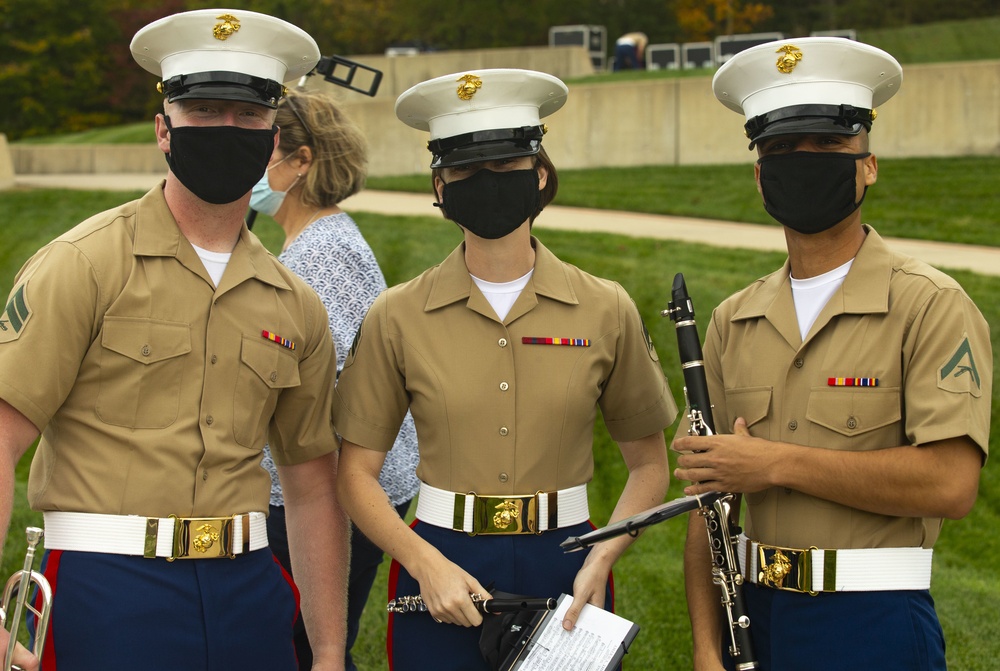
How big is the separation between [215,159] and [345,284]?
1.25 m

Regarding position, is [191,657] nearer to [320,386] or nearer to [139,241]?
[320,386]

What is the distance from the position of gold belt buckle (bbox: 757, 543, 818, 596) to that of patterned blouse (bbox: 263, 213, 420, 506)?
5.16 ft

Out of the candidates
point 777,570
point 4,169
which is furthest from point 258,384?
point 4,169

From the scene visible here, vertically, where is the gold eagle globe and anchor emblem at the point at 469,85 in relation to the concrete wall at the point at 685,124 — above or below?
below

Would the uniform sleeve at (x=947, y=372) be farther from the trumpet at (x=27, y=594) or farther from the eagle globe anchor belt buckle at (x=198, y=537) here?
the trumpet at (x=27, y=594)

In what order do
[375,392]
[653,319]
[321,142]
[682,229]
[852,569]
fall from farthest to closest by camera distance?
[682,229] → [653,319] → [321,142] → [375,392] → [852,569]

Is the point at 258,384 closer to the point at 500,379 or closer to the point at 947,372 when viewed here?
the point at 500,379

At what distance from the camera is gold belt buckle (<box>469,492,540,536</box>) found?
325 cm

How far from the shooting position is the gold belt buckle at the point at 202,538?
3.04 m

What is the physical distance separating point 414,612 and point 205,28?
1.79 meters

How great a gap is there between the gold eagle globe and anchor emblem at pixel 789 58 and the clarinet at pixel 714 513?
68 cm

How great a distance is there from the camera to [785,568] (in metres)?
3.14

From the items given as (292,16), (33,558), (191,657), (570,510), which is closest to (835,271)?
(570,510)

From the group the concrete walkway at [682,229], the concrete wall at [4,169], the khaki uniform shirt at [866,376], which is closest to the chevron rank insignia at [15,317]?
the khaki uniform shirt at [866,376]
